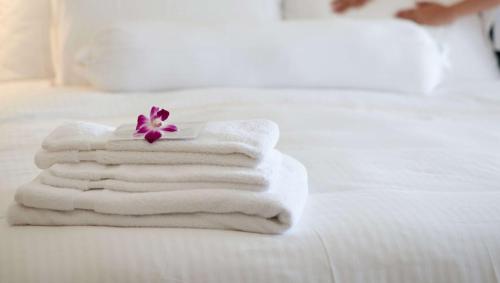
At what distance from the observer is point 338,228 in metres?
0.85

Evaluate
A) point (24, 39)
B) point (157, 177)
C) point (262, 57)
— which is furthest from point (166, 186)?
point (24, 39)

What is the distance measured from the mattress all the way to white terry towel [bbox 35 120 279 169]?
0.34 ft

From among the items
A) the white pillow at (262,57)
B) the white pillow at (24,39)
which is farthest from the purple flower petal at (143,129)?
the white pillow at (24,39)

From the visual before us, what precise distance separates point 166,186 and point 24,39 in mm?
1347

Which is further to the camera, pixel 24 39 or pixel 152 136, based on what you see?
pixel 24 39

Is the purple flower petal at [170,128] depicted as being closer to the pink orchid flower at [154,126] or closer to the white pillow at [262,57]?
the pink orchid flower at [154,126]

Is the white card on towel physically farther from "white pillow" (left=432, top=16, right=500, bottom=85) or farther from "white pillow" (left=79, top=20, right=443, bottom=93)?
"white pillow" (left=432, top=16, right=500, bottom=85)

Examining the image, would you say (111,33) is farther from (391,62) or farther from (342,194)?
(342,194)

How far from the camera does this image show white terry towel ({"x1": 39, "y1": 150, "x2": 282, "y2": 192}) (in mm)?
850

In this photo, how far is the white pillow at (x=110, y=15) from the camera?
6.19ft

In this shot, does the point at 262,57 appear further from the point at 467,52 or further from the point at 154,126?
the point at 154,126

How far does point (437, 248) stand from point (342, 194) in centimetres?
20

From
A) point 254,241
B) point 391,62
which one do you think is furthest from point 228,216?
point 391,62

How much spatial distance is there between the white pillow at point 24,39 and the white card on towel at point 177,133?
1.19 meters
